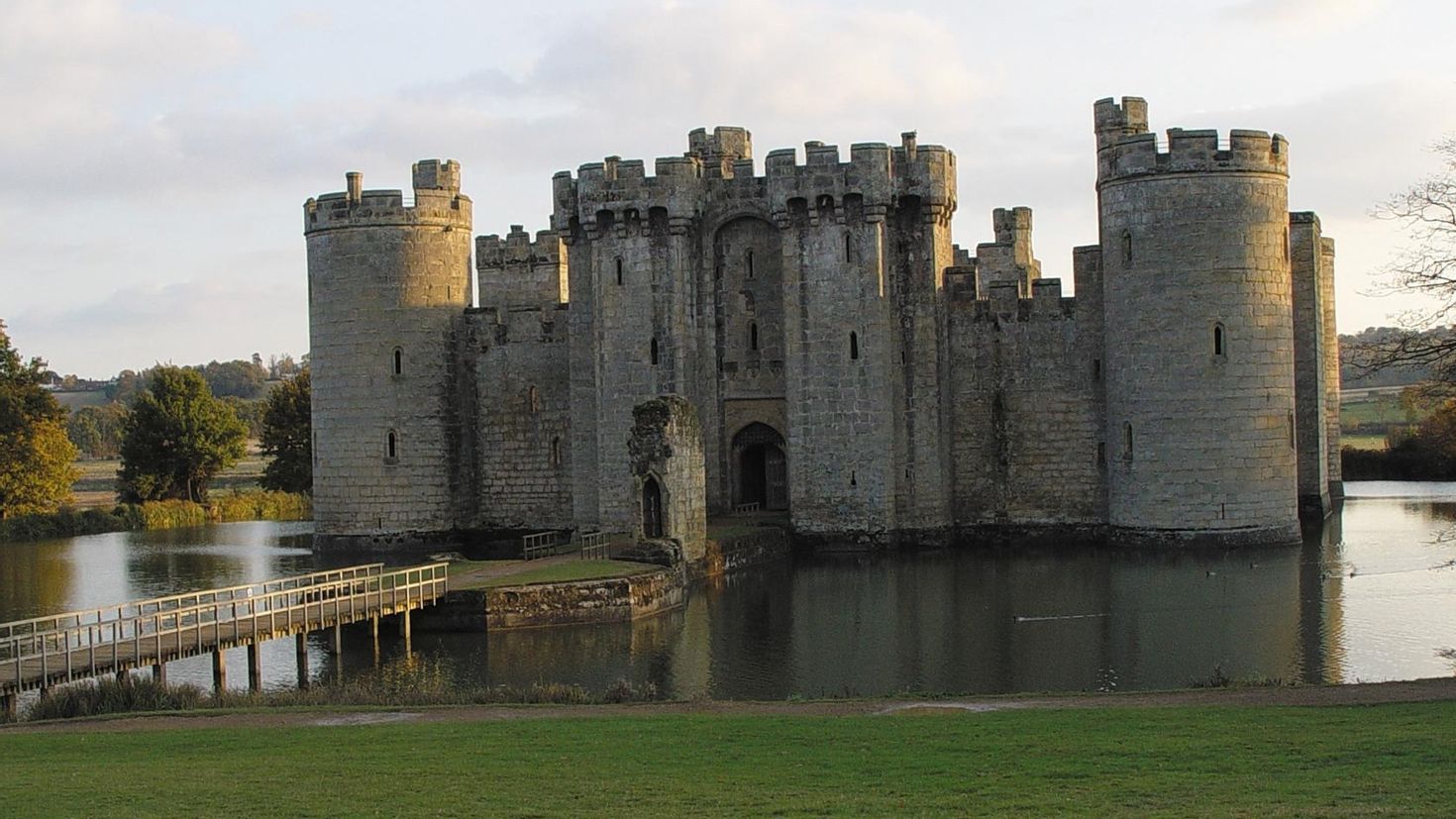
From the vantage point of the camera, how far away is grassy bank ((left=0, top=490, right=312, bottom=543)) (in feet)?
190

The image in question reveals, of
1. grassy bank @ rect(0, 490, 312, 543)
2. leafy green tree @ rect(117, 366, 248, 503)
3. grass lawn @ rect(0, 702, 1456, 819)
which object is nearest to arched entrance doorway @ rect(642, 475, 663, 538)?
grass lawn @ rect(0, 702, 1456, 819)

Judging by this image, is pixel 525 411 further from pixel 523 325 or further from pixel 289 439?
pixel 289 439

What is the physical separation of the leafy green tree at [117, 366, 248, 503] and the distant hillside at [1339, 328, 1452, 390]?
42.1 metres

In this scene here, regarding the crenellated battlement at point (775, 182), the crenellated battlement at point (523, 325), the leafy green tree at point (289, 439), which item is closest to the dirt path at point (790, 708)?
the crenellated battlement at point (775, 182)

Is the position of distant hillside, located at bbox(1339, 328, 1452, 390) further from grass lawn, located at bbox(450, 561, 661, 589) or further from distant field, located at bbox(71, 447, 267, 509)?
distant field, located at bbox(71, 447, 267, 509)

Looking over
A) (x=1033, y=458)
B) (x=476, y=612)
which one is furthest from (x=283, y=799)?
(x=1033, y=458)

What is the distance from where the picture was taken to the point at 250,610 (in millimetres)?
27438

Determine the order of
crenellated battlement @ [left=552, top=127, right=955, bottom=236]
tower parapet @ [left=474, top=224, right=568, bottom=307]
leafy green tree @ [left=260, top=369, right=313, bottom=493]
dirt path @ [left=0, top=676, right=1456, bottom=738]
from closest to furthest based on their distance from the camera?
dirt path @ [left=0, top=676, right=1456, bottom=738] → crenellated battlement @ [left=552, top=127, right=955, bottom=236] → tower parapet @ [left=474, top=224, right=568, bottom=307] → leafy green tree @ [left=260, top=369, right=313, bottom=493]

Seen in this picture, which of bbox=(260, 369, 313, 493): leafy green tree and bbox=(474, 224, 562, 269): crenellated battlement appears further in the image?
bbox=(260, 369, 313, 493): leafy green tree

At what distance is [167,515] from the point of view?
62.9 m

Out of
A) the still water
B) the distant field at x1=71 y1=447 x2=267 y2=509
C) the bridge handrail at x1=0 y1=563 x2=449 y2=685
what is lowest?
the still water

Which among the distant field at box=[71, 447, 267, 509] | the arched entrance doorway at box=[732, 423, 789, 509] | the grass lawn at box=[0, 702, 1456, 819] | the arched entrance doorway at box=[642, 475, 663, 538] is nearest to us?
the grass lawn at box=[0, 702, 1456, 819]

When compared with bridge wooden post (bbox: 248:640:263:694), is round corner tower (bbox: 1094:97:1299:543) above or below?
above

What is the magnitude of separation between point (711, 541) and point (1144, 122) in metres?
14.4
